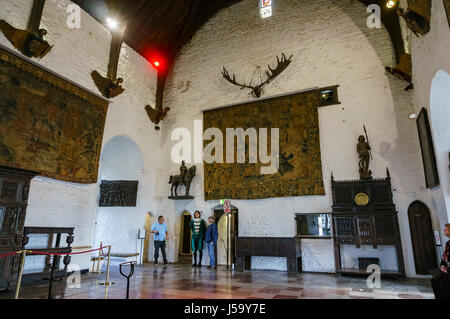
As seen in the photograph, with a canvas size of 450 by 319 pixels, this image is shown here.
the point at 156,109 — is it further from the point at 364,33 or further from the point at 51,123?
the point at 364,33

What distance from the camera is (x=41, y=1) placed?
7020 mm

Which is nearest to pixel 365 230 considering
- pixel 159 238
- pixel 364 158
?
pixel 364 158

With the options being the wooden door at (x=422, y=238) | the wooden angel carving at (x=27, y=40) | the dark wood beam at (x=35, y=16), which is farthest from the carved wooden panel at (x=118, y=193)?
the wooden door at (x=422, y=238)

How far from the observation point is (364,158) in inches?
304

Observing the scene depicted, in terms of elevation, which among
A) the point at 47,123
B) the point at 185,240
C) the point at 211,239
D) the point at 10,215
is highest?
the point at 47,123

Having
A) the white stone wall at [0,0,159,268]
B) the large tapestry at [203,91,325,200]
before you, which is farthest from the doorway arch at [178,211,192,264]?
the large tapestry at [203,91,325,200]

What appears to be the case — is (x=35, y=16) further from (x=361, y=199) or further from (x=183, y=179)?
(x=361, y=199)

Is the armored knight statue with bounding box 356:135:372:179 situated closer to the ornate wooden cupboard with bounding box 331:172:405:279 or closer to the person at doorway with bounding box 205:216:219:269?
the ornate wooden cupboard with bounding box 331:172:405:279

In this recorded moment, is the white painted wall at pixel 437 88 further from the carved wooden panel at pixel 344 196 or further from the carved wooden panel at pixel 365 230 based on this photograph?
the carved wooden panel at pixel 344 196

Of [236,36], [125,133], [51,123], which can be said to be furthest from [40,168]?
[236,36]

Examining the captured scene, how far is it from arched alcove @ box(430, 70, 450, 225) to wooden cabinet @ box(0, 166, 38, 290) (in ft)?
26.7

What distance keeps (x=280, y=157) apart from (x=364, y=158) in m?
2.37

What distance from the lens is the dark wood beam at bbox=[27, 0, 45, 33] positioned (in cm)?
680
